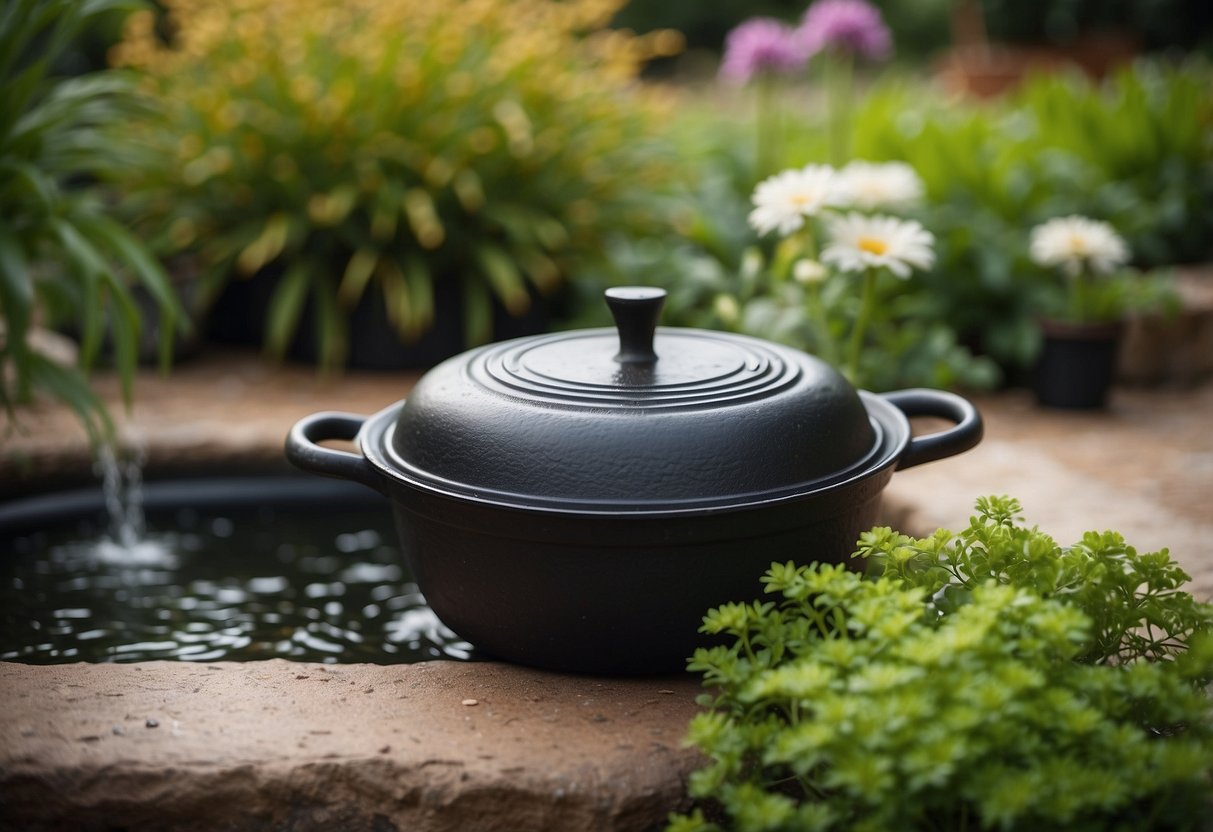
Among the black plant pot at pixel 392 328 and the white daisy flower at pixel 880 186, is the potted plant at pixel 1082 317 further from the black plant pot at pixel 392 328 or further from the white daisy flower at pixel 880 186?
the black plant pot at pixel 392 328

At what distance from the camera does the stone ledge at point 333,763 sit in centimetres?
173

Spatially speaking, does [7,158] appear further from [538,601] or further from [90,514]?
[538,601]

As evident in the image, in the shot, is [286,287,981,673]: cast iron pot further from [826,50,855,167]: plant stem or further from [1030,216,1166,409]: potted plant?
[826,50,855,167]: plant stem

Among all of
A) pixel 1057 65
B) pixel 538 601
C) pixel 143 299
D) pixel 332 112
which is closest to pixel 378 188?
pixel 332 112

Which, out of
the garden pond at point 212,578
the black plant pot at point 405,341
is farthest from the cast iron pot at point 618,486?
the black plant pot at point 405,341

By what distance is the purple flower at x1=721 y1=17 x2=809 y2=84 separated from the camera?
15.0 ft

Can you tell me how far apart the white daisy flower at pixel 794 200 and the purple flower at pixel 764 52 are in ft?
5.67

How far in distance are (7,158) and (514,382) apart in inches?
64.0

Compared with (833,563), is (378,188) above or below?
above

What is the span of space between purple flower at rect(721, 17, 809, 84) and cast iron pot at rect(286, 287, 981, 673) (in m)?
2.77

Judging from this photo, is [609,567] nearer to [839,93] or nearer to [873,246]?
[873,246]

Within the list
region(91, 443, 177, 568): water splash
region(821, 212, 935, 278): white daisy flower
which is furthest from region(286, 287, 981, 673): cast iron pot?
region(91, 443, 177, 568): water splash

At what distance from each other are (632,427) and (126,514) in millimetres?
2039

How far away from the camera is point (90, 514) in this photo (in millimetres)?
3355
